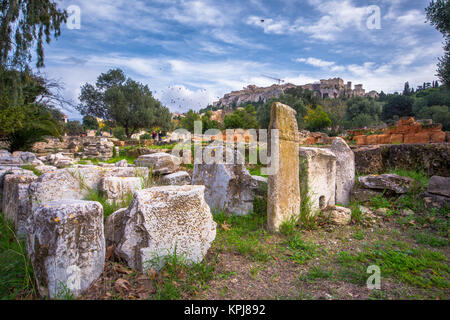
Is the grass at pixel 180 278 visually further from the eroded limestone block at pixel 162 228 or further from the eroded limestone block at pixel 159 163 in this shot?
the eroded limestone block at pixel 159 163

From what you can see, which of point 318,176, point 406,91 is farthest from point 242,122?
point 406,91

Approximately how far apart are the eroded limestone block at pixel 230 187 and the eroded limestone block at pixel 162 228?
1.68 m

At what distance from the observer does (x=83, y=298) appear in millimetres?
2102

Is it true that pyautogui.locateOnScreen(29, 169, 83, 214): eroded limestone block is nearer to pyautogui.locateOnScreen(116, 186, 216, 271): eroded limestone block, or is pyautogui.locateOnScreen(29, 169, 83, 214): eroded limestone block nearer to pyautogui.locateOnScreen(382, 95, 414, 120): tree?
pyautogui.locateOnScreen(116, 186, 216, 271): eroded limestone block

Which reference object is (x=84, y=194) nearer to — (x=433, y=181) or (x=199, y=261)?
(x=199, y=261)

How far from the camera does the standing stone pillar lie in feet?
12.6

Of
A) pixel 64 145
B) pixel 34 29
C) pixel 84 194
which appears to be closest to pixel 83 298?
pixel 84 194

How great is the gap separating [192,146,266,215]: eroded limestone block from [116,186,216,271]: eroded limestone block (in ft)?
5.50

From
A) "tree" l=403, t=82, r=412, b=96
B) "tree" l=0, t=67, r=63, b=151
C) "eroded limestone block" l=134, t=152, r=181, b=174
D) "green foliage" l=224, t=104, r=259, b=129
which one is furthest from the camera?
"tree" l=403, t=82, r=412, b=96

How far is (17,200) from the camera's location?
137 inches

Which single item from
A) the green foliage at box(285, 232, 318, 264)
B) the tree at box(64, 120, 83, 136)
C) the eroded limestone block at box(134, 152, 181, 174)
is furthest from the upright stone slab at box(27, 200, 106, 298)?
the tree at box(64, 120, 83, 136)

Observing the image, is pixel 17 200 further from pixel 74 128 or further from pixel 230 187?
pixel 74 128

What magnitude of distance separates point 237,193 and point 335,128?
4046 cm

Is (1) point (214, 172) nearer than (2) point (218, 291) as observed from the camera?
No
